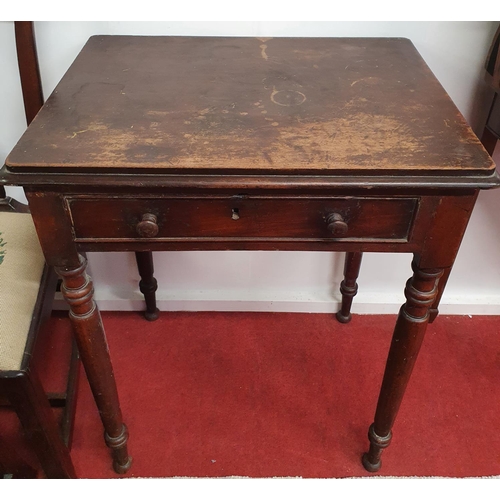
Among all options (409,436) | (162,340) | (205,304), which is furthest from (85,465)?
(409,436)

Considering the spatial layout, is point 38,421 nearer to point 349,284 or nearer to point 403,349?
point 403,349

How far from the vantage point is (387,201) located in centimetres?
79

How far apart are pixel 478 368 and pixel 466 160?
0.93 meters

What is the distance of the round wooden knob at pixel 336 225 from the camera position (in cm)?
78

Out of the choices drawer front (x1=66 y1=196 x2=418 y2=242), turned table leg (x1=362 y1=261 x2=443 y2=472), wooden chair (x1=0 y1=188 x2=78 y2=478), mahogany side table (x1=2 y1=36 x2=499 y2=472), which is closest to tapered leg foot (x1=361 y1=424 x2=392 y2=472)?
turned table leg (x1=362 y1=261 x2=443 y2=472)

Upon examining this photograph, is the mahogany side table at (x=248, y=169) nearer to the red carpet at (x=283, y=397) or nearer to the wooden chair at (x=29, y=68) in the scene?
the wooden chair at (x=29, y=68)

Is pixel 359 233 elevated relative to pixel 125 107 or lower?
lower

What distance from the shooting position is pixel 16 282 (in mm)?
993

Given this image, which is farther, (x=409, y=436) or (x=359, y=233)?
(x=409, y=436)

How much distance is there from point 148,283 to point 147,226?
2.46 ft

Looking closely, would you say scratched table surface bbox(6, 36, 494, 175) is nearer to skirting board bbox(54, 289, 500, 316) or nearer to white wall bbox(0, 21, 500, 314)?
white wall bbox(0, 21, 500, 314)

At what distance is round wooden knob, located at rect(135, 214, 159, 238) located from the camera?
0.79 metres

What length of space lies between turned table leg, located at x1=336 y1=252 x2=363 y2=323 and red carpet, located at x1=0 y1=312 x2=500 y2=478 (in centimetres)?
4

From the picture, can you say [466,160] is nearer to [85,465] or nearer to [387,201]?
[387,201]
